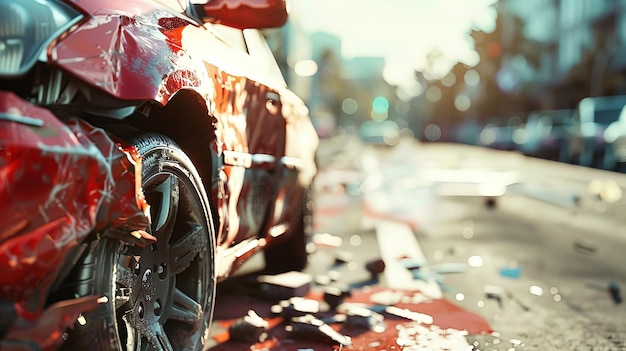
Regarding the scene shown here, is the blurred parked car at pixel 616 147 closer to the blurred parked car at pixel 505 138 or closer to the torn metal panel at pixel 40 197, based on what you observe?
the blurred parked car at pixel 505 138

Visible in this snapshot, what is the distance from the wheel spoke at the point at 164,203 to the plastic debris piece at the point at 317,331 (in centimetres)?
140

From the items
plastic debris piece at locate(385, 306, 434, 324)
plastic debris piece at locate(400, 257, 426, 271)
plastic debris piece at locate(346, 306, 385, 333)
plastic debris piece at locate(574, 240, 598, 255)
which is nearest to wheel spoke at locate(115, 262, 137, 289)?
plastic debris piece at locate(346, 306, 385, 333)

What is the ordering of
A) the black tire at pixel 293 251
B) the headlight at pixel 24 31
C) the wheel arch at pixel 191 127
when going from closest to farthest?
the headlight at pixel 24 31
the wheel arch at pixel 191 127
the black tire at pixel 293 251

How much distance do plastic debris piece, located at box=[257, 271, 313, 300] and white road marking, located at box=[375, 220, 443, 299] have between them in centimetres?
62

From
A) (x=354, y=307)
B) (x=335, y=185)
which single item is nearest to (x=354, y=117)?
(x=335, y=185)

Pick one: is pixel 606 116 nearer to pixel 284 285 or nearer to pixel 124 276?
pixel 284 285

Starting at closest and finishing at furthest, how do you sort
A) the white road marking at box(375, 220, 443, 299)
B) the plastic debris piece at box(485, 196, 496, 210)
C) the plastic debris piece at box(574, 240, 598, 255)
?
the white road marking at box(375, 220, 443, 299) < the plastic debris piece at box(574, 240, 598, 255) < the plastic debris piece at box(485, 196, 496, 210)

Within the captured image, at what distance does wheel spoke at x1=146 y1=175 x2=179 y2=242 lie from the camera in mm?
2641

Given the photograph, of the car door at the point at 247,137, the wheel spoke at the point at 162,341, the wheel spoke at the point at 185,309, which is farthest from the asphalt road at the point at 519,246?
the wheel spoke at the point at 162,341

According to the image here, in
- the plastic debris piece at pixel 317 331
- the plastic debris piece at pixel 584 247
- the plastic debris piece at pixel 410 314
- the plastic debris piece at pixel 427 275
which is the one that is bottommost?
the plastic debris piece at pixel 584 247

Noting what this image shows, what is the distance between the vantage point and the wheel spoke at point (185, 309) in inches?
112

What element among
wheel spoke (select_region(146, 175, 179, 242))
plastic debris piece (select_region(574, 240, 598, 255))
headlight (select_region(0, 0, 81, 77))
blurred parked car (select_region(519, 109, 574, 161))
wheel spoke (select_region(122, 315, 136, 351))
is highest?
headlight (select_region(0, 0, 81, 77))

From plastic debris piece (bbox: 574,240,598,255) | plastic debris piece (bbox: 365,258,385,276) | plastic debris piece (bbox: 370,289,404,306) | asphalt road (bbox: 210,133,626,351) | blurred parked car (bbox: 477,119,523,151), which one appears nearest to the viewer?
asphalt road (bbox: 210,133,626,351)

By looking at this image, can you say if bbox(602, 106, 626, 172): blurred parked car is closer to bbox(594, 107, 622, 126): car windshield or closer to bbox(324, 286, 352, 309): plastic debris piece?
bbox(594, 107, 622, 126): car windshield
